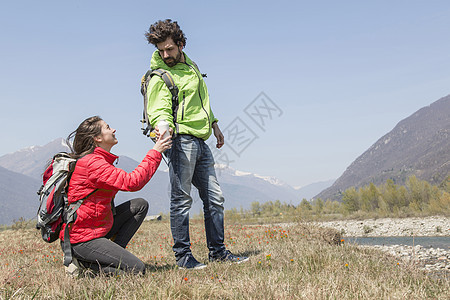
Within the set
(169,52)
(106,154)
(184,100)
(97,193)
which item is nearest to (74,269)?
(97,193)

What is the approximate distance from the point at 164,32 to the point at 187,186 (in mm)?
1658

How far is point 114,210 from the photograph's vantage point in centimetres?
337

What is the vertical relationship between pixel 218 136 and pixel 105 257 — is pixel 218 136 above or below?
above

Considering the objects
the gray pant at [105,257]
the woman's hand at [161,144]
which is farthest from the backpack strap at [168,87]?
the gray pant at [105,257]

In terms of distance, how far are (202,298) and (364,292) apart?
3.38 feet

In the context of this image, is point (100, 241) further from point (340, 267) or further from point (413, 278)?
point (413, 278)

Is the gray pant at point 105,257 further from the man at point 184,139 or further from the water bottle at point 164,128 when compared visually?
the water bottle at point 164,128

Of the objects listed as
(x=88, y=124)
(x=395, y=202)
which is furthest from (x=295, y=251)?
(x=395, y=202)

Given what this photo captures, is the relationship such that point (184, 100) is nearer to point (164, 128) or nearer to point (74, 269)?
point (164, 128)

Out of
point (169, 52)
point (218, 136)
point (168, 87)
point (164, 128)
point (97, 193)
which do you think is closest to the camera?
point (97, 193)

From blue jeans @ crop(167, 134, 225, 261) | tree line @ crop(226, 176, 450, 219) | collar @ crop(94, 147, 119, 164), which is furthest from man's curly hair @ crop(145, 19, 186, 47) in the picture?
tree line @ crop(226, 176, 450, 219)

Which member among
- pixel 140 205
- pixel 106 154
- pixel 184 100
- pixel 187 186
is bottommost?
pixel 140 205

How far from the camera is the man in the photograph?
356cm

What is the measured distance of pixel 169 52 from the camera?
12.1 feet
